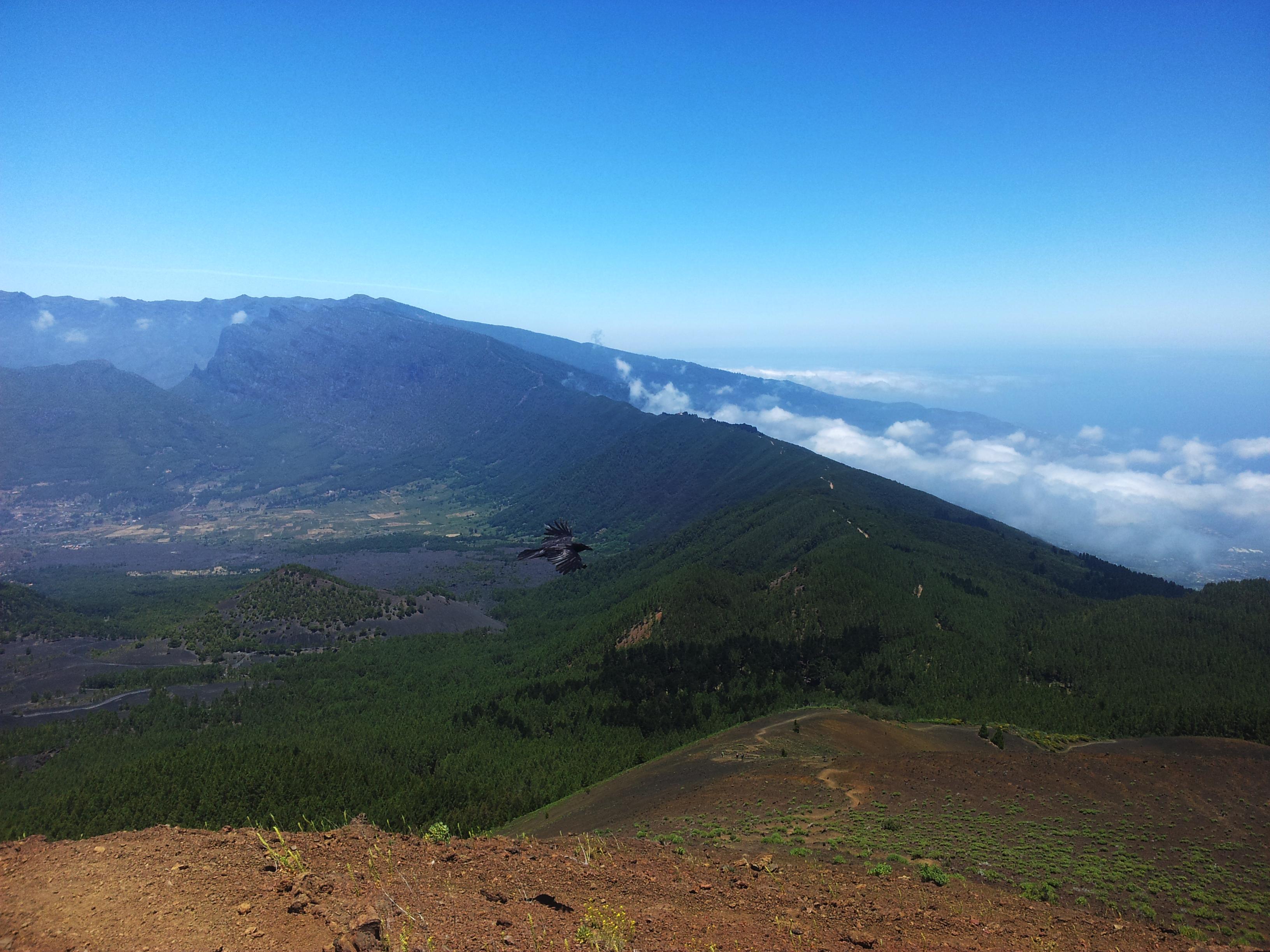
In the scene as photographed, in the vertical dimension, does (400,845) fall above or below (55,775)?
above

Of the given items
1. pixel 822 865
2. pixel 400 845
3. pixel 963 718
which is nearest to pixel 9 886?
pixel 400 845

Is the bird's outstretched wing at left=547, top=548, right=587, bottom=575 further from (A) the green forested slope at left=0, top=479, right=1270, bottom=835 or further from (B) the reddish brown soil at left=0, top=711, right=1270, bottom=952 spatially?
(A) the green forested slope at left=0, top=479, right=1270, bottom=835

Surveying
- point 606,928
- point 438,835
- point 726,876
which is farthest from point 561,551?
point 438,835

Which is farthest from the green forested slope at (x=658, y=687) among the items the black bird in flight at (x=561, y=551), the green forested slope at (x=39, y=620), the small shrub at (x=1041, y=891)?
the green forested slope at (x=39, y=620)

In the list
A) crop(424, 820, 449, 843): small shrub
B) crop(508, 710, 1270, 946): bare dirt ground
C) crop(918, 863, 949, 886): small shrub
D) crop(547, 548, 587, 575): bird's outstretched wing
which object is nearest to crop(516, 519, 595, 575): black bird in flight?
crop(547, 548, 587, 575): bird's outstretched wing

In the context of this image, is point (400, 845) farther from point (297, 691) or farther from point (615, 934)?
point (297, 691)

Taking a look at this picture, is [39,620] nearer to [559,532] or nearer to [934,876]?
[559,532]
